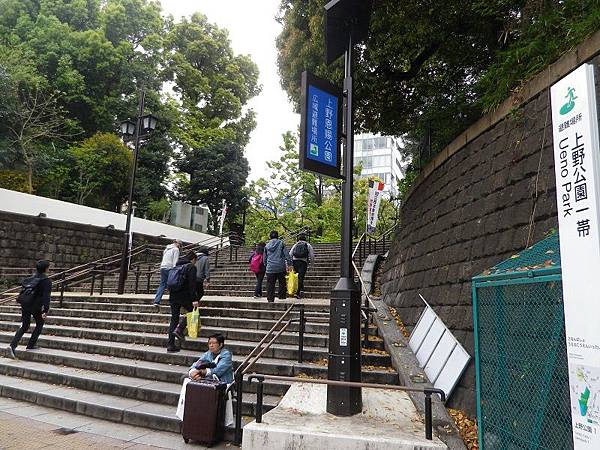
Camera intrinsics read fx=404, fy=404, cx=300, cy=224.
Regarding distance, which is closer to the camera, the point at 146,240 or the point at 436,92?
the point at 436,92

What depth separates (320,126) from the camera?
188 inches

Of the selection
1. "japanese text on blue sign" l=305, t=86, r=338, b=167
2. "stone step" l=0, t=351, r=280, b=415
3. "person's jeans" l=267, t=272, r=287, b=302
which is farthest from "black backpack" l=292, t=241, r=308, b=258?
"japanese text on blue sign" l=305, t=86, r=338, b=167

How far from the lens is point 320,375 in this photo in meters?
5.64

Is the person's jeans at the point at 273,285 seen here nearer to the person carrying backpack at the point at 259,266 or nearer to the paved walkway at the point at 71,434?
the person carrying backpack at the point at 259,266

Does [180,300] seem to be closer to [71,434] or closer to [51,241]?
[71,434]

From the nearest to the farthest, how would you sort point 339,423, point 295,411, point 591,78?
point 591,78 → point 339,423 → point 295,411

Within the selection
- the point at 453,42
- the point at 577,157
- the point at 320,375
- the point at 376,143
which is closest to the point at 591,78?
the point at 577,157

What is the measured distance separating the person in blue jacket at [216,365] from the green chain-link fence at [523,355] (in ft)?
8.79

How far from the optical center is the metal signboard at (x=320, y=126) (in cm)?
457

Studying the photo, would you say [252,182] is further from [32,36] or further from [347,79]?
[347,79]

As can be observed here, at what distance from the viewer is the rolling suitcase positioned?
4258mm

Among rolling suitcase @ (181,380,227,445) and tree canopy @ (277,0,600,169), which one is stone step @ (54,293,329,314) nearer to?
rolling suitcase @ (181,380,227,445)

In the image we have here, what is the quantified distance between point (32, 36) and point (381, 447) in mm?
27463

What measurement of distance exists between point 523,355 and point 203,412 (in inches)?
124
